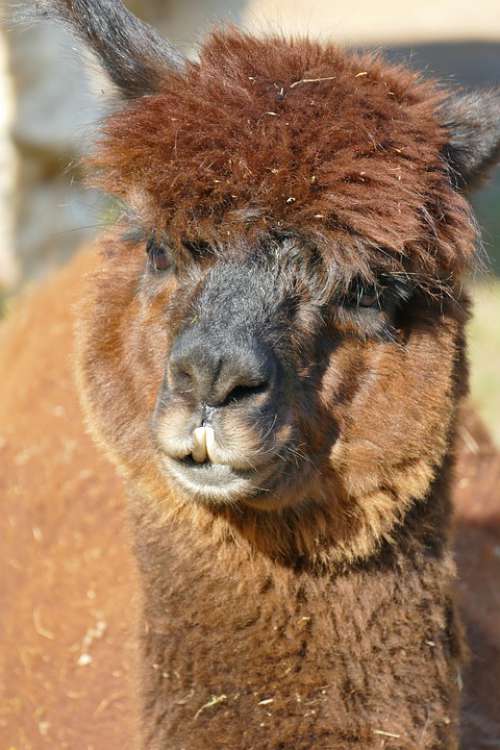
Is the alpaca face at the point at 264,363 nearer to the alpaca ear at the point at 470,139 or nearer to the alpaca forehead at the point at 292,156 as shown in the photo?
the alpaca forehead at the point at 292,156

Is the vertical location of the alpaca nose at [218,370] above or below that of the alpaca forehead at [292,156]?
below

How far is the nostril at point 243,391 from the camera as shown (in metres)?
3.10

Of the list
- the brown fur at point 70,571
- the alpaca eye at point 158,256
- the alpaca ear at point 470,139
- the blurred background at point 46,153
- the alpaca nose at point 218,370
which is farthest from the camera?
the blurred background at point 46,153

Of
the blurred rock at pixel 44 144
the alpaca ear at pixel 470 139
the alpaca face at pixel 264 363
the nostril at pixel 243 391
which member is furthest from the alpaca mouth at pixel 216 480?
the blurred rock at pixel 44 144

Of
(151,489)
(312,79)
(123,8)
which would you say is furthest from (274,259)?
(123,8)

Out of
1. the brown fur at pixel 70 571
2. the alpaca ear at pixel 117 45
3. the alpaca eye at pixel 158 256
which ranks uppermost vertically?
the alpaca ear at pixel 117 45

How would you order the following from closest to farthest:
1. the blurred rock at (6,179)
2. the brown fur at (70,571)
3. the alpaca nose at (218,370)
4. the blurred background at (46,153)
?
the alpaca nose at (218,370) → the brown fur at (70,571) → the blurred background at (46,153) → the blurred rock at (6,179)

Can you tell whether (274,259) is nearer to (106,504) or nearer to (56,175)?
(106,504)

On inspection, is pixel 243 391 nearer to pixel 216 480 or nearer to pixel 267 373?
pixel 267 373

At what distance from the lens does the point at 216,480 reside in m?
3.26

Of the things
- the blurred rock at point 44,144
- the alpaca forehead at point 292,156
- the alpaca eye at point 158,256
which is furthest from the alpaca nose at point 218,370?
the blurred rock at point 44,144

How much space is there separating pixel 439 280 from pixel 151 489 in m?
1.25

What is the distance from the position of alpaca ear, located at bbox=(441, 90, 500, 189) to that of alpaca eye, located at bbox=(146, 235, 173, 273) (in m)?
1.06

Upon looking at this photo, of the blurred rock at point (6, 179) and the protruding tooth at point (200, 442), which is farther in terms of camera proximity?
the blurred rock at point (6, 179)
